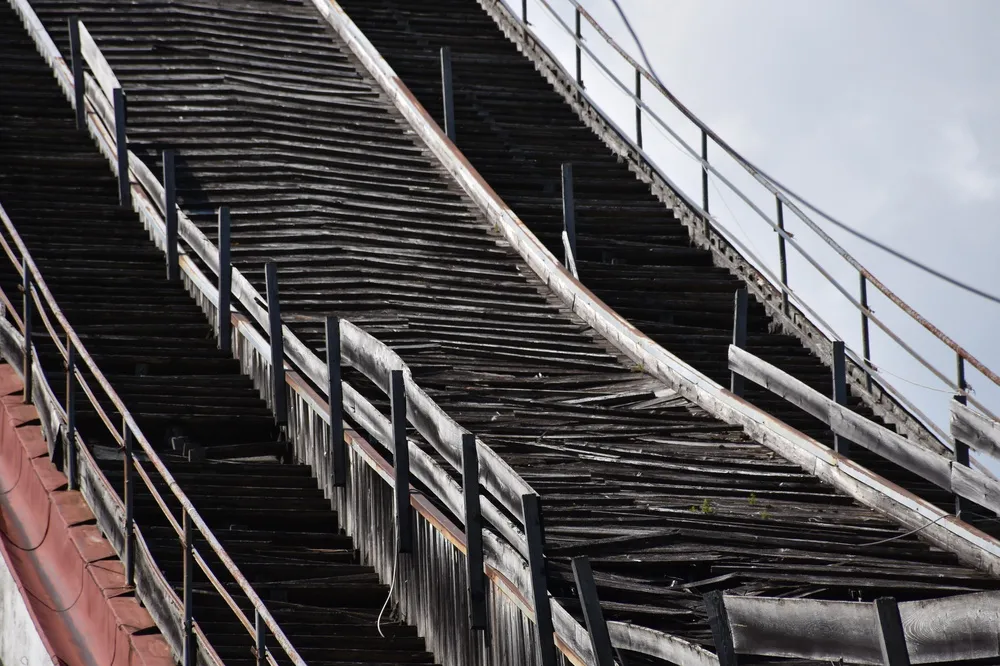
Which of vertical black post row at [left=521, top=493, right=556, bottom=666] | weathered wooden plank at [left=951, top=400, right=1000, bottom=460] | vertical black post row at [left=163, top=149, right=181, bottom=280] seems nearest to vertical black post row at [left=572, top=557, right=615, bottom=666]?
vertical black post row at [left=521, top=493, right=556, bottom=666]

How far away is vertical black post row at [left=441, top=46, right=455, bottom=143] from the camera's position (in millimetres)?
14367

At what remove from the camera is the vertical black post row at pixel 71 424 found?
7.42m

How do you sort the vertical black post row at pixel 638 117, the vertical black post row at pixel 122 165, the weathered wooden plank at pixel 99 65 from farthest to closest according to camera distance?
the vertical black post row at pixel 638 117
the weathered wooden plank at pixel 99 65
the vertical black post row at pixel 122 165

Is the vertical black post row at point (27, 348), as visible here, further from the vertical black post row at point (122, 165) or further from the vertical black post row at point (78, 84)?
the vertical black post row at point (78, 84)

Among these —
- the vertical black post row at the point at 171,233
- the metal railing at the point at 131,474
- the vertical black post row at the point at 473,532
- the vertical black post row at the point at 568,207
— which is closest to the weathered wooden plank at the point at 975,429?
the vertical black post row at the point at 473,532

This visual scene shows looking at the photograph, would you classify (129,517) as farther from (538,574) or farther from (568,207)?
(568,207)

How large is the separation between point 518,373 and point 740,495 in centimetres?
207

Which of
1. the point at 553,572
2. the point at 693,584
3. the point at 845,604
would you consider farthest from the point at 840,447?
the point at 845,604

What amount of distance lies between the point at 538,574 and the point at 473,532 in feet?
1.84

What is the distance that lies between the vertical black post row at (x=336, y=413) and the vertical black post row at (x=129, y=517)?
980 millimetres

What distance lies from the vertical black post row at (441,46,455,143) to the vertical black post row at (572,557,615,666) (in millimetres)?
9087

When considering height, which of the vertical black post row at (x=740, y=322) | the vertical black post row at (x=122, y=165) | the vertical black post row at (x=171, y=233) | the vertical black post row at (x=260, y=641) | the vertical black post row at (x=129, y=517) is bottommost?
the vertical black post row at (x=260, y=641)

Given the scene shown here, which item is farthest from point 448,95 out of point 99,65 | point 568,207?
point 99,65

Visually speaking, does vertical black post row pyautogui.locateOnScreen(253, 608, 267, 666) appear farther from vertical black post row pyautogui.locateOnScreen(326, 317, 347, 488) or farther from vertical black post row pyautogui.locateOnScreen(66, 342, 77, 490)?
vertical black post row pyautogui.locateOnScreen(66, 342, 77, 490)
